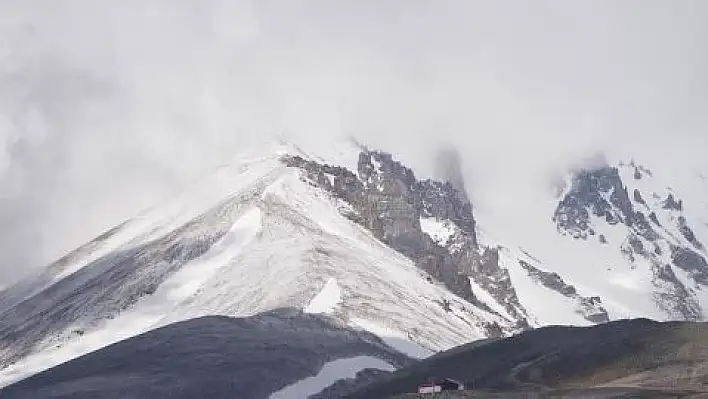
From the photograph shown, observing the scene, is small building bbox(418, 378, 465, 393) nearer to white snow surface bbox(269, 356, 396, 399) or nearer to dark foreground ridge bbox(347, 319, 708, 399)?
dark foreground ridge bbox(347, 319, 708, 399)

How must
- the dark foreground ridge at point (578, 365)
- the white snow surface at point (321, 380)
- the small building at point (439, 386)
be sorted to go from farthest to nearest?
the white snow surface at point (321, 380) → the small building at point (439, 386) → the dark foreground ridge at point (578, 365)

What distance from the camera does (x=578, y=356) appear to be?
157m

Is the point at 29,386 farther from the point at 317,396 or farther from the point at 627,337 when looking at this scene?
the point at 627,337

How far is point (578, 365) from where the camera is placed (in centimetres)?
15300

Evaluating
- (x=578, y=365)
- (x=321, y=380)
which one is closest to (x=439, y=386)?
(x=578, y=365)

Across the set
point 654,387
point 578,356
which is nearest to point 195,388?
point 578,356

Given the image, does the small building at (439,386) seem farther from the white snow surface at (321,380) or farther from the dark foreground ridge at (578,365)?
the white snow surface at (321,380)

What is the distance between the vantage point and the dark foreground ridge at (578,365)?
133m

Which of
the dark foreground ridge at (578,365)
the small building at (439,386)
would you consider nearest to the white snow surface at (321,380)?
the dark foreground ridge at (578,365)

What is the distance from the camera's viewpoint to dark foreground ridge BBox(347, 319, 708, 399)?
437 feet

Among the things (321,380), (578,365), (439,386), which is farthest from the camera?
(321,380)

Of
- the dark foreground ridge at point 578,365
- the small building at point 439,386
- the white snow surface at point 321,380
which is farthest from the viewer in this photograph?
the white snow surface at point 321,380

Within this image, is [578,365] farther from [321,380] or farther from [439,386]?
[321,380]

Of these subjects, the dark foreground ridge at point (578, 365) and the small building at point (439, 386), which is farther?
the small building at point (439, 386)
